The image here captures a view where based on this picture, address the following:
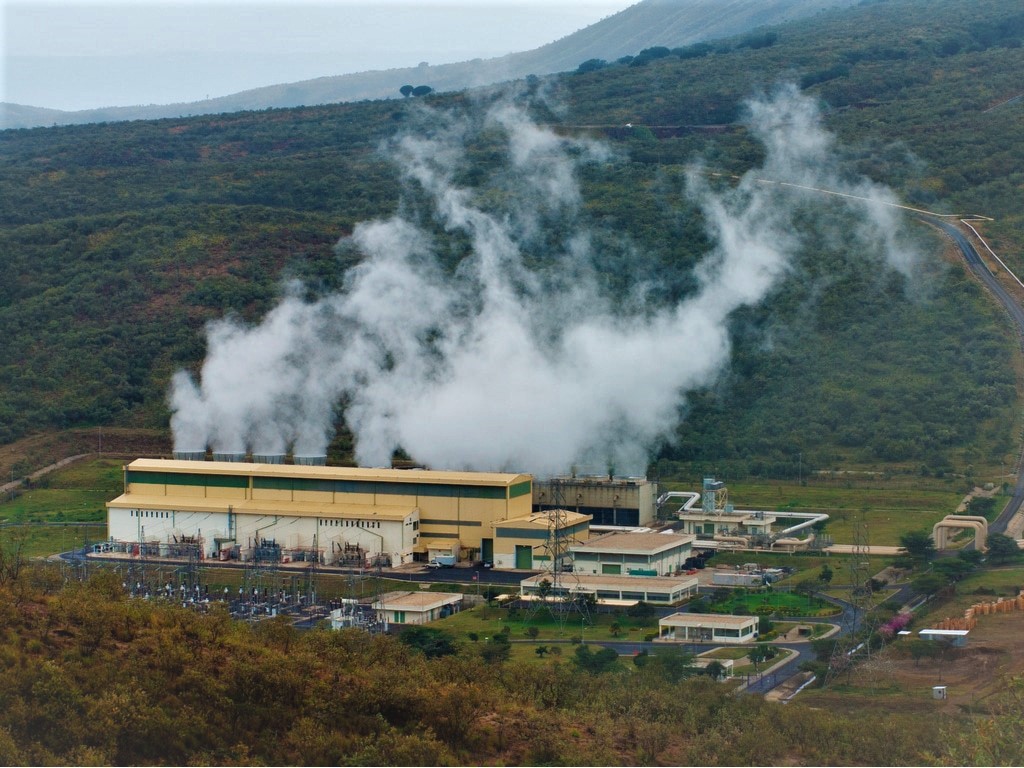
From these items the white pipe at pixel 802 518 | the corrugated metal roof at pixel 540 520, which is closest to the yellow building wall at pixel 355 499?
the corrugated metal roof at pixel 540 520

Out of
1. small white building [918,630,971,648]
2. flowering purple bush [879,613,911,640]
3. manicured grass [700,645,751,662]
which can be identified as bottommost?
manicured grass [700,645,751,662]

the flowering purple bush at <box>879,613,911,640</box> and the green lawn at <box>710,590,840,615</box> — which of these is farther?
the green lawn at <box>710,590,840,615</box>

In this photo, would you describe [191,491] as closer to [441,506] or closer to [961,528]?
[441,506]

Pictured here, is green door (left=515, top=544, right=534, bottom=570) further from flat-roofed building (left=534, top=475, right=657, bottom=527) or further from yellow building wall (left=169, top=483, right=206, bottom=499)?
yellow building wall (left=169, top=483, right=206, bottom=499)

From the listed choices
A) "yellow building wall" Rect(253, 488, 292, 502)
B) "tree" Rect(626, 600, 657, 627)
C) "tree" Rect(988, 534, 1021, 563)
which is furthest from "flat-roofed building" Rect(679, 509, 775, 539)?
"yellow building wall" Rect(253, 488, 292, 502)

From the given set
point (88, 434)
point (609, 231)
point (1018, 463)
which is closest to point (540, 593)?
point (1018, 463)
